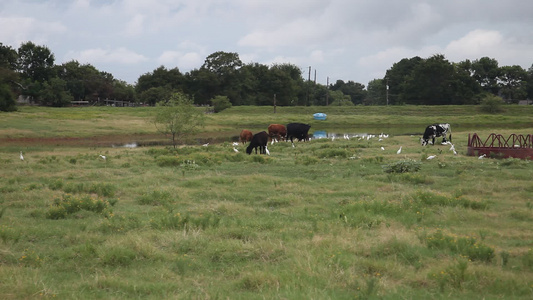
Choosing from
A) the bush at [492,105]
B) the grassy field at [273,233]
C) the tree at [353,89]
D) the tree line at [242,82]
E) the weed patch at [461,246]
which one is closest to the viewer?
the grassy field at [273,233]

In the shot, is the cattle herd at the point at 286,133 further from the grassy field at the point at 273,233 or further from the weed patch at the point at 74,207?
the weed patch at the point at 74,207

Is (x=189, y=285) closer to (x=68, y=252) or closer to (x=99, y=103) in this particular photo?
(x=68, y=252)

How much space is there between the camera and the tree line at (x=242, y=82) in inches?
3720

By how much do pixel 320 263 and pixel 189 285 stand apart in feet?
6.80

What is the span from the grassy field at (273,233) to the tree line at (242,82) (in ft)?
251

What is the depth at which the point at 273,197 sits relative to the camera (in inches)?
533

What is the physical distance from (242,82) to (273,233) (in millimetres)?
99032

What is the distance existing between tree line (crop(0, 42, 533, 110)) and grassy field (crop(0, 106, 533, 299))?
76.5 meters

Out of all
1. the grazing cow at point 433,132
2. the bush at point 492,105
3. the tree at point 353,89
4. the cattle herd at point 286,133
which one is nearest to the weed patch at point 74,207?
the cattle herd at point 286,133

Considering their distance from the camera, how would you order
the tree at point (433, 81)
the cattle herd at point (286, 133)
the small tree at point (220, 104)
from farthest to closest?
1. the tree at point (433, 81)
2. the small tree at point (220, 104)
3. the cattle herd at point (286, 133)

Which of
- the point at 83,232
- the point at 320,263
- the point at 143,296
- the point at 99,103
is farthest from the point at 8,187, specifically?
the point at 99,103

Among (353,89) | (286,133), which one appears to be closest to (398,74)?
(353,89)

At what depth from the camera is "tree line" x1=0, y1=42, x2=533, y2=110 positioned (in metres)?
94.5

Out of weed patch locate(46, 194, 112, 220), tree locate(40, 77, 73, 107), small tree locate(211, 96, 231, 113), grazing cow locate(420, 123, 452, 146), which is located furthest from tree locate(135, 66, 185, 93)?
weed patch locate(46, 194, 112, 220)
